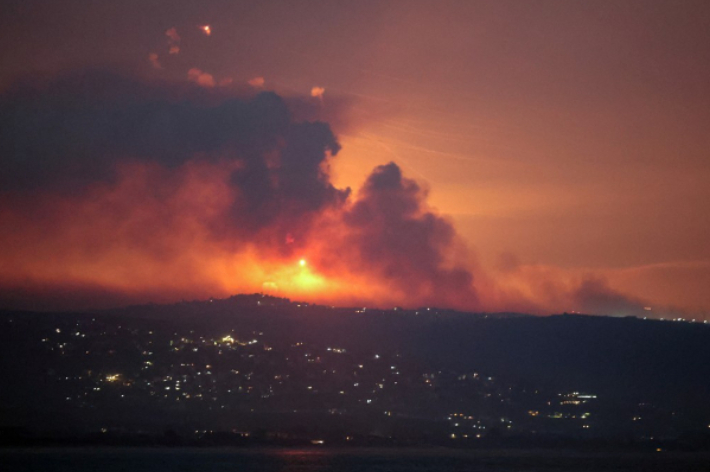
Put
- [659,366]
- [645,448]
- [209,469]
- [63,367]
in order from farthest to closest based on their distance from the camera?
[659,366] → [63,367] → [645,448] → [209,469]

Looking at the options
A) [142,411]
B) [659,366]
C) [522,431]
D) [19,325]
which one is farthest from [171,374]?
[659,366]

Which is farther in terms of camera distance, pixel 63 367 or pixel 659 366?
pixel 659 366

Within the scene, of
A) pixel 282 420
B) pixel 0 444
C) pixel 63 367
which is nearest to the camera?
pixel 0 444

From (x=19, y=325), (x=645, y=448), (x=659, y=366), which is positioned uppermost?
(x=19, y=325)

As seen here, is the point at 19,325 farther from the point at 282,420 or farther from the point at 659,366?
the point at 659,366

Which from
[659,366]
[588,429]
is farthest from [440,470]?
[659,366]

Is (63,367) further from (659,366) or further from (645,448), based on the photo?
(659,366)

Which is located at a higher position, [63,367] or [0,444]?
[63,367]
